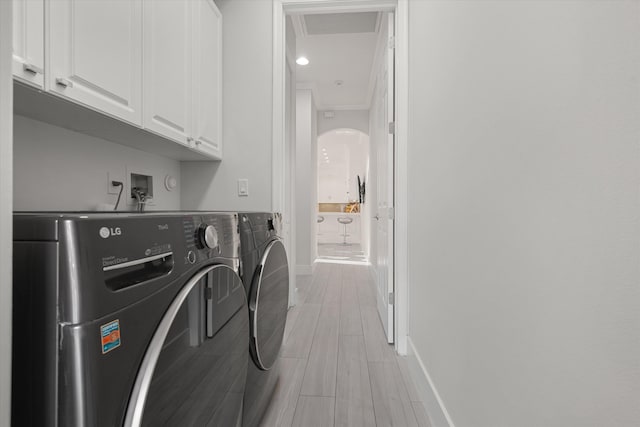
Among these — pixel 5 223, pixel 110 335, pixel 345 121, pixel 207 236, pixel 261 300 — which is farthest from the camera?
pixel 345 121

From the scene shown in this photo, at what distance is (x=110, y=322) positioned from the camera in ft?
1.56

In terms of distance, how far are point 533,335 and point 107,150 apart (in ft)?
5.85

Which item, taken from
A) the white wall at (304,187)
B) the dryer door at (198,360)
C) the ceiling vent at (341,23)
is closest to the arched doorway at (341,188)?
the white wall at (304,187)

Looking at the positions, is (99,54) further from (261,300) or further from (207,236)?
(261,300)

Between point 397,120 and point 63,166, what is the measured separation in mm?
1797

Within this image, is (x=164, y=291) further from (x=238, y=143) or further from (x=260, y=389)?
(x=238, y=143)

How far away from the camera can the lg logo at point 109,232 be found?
484 millimetres

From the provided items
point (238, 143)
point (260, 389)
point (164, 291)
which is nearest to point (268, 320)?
point (260, 389)

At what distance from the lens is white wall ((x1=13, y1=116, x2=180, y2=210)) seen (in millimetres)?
1111

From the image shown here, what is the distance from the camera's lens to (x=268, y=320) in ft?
4.18

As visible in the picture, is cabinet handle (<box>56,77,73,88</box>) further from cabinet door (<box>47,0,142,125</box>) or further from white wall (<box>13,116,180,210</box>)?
white wall (<box>13,116,180,210</box>)

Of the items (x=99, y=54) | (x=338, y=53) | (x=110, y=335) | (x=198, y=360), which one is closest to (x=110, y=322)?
(x=110, y=335)

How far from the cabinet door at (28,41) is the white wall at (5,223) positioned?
0.61 m

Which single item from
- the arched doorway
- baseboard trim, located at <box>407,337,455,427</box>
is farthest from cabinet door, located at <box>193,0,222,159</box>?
the arched doorway
